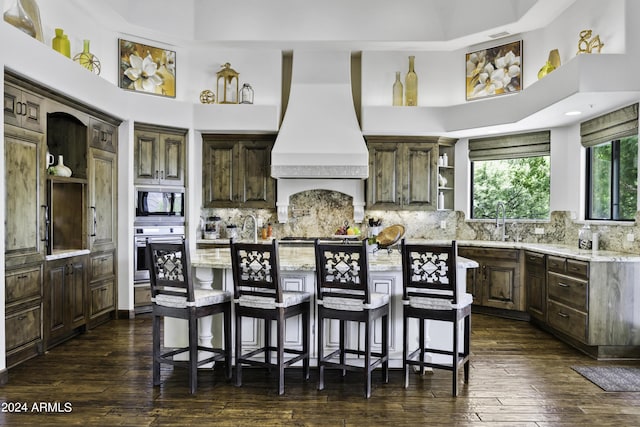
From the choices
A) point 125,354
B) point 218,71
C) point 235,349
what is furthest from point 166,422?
point 218,71

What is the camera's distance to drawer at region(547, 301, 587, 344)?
15.4 ft

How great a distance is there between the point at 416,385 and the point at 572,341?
6.68 feet

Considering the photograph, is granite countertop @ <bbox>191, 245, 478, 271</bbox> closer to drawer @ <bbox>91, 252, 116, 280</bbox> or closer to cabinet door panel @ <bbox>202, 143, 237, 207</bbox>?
drawer @ <bbox>91, 252, 116, 280</bbox>

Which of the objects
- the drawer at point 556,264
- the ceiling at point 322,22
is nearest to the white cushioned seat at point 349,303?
the drawer at point 556,264

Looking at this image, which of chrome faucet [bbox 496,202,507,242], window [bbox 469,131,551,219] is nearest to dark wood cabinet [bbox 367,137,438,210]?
window [bbox 469,131,551,219]

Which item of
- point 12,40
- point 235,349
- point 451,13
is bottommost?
point 235,349

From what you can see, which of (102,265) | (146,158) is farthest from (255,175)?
(102,265)

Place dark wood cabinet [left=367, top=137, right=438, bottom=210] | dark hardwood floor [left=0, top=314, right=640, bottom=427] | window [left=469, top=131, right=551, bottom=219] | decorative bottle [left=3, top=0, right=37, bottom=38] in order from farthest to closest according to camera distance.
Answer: dark wood cabinet [left=367, top=137, right=438, bottom=210], window [left=469, top=131, right=551, bottom=219], decorative bottle [left=3, top=0, right=37, bottom=38], dark hardwood floor [left=0, top=314, right=640, bottom=427]

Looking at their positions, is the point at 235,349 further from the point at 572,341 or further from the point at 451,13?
the point at 451,13

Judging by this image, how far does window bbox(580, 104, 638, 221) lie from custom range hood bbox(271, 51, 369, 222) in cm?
266

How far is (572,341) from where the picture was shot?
4973 millimetres

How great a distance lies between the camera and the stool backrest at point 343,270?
3.54 metres

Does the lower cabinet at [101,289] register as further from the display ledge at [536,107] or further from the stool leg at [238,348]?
the display ledge at [536,107]

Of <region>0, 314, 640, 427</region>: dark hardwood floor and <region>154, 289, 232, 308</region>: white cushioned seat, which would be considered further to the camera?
<region>154, 289, 232, 308</region>: white cushioned seat
